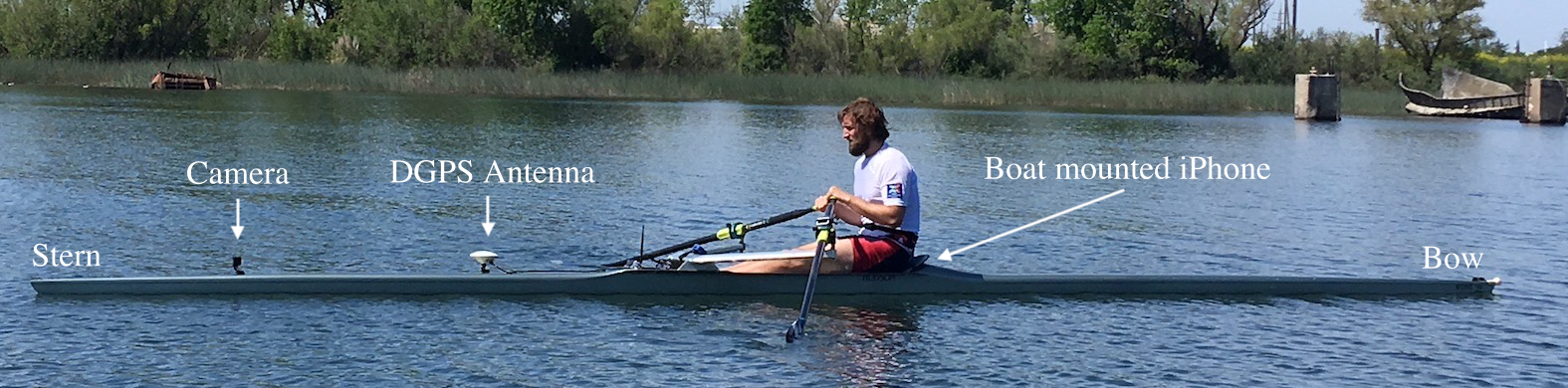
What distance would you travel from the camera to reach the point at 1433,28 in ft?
254

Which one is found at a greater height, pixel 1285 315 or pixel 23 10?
pixel 23 10

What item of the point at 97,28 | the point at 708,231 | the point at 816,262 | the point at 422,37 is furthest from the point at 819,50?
the point at 816,262

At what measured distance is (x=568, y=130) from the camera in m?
39.2

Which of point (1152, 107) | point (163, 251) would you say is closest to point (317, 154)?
point (163, 251)

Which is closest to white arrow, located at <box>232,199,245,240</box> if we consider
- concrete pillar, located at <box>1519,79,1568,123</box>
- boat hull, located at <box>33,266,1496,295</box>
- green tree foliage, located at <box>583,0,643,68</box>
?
boat hull, located at <box>33,266,1496,295</box>

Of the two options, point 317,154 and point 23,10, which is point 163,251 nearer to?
point 317,154

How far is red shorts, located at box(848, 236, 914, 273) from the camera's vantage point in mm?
13211

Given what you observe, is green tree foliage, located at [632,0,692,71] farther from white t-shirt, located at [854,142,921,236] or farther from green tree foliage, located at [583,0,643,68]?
white t-shirt, located at [854,142,921,236]

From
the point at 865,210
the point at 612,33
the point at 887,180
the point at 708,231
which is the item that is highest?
the point at 612,33

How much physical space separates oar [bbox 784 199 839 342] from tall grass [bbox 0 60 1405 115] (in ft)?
158

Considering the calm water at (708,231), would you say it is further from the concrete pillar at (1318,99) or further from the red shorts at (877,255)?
the concrete pillar at (1318,99)

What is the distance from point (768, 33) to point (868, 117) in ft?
222

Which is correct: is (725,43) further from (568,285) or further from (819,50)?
(568,285)

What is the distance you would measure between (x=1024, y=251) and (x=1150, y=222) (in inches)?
140
